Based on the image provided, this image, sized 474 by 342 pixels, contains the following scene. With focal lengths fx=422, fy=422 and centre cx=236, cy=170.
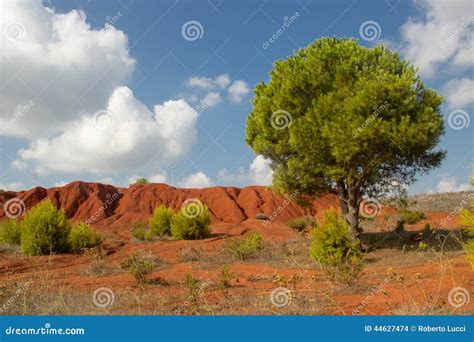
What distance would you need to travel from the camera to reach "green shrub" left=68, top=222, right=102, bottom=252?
68.5 ft

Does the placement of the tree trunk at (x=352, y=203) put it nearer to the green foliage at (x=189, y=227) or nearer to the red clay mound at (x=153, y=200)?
the green foliage at (x=189, y=227)

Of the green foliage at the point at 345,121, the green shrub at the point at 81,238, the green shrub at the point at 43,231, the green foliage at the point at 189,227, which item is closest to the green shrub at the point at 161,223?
the green foliage at the point at 189,227

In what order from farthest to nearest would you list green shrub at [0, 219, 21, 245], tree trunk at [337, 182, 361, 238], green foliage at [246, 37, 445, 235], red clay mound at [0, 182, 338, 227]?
red clay mound at [0, 182, 338, 227] → green shrub at [0, 219, 21, 245] → tree trunk at [337, 182, 361, 238] → green foliage at [246, 37, 445, 235]

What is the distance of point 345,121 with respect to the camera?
17.0 meters

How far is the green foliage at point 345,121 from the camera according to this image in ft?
55.3

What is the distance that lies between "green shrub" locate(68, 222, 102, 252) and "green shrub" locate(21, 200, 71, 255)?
2.68ft

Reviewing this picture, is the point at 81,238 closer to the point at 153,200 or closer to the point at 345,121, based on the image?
the point at 345,121

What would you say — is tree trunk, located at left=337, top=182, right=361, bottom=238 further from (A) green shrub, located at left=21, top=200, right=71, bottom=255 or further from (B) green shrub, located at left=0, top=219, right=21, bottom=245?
(B) green shrub, located at left=0, top=219, right=21, bottom=245

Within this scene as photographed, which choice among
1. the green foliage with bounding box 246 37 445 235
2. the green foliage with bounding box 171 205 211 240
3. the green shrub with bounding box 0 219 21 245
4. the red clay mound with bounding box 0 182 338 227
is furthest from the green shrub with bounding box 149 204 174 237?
the red clay mound with bounding box 0 182 338 227

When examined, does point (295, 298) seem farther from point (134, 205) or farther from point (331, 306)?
point (134, 205)

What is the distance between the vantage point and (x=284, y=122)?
19422 millimetres

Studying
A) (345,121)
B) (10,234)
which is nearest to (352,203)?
(345,121)

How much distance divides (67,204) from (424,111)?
5181 centimetres

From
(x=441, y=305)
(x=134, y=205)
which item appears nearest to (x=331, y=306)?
(x=441, y=305)
